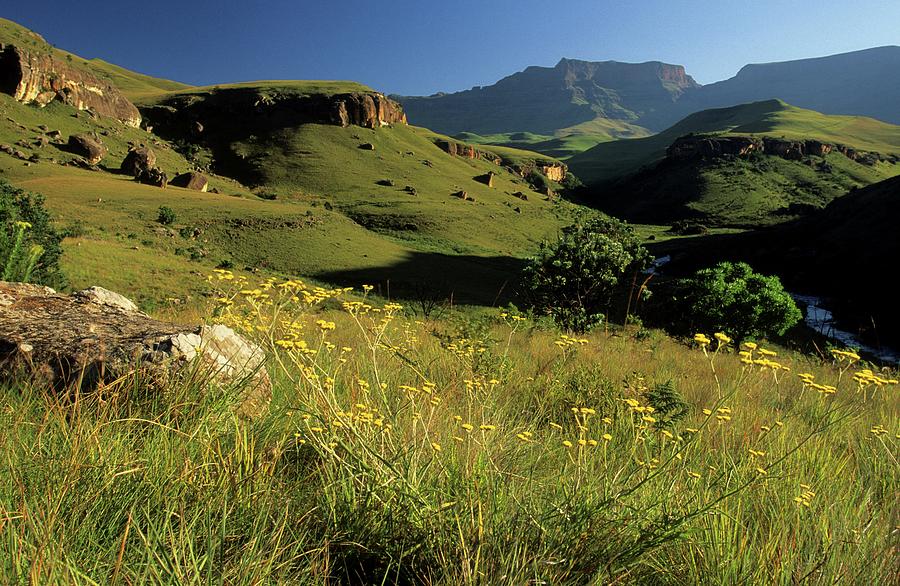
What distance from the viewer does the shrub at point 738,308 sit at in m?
26.0

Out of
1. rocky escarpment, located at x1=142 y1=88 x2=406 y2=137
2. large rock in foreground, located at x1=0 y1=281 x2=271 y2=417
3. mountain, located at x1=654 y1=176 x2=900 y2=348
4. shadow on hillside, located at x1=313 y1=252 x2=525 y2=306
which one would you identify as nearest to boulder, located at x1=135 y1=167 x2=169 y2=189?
shadow on hillside, located at x1=313 y1=252 x2=525 y2=306

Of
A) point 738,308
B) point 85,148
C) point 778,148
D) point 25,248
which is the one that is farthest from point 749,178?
point 25,248

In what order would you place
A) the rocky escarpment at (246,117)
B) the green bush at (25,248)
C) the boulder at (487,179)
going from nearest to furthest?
the green bush at (25,248)
the rocky escarpment at (246,117)
the boulder at (487,179)

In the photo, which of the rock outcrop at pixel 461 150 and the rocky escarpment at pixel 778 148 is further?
the rock outcrop at pixel 461 150

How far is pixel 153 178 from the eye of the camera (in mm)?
60188

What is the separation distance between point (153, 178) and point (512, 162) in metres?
123

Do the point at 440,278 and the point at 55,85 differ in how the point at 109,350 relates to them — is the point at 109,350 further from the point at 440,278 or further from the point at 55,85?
the point at 55,85

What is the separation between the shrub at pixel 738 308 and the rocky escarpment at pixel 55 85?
97.7m

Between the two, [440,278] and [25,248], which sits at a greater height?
[25,248]

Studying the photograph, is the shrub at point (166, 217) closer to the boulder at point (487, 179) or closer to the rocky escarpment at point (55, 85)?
the rocky escarpment at point (55, 85)

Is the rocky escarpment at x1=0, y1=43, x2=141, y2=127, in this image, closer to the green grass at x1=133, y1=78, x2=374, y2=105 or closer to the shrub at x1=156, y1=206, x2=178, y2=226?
the green grass at x1=133, y1=78, x2=374, y2=105

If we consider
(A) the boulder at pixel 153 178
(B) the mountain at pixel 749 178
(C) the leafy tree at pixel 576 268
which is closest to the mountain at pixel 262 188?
(A) the boulder at pixel 153 178

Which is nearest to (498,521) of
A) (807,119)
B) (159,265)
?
(159,265)

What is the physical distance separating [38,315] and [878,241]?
2830 inches
